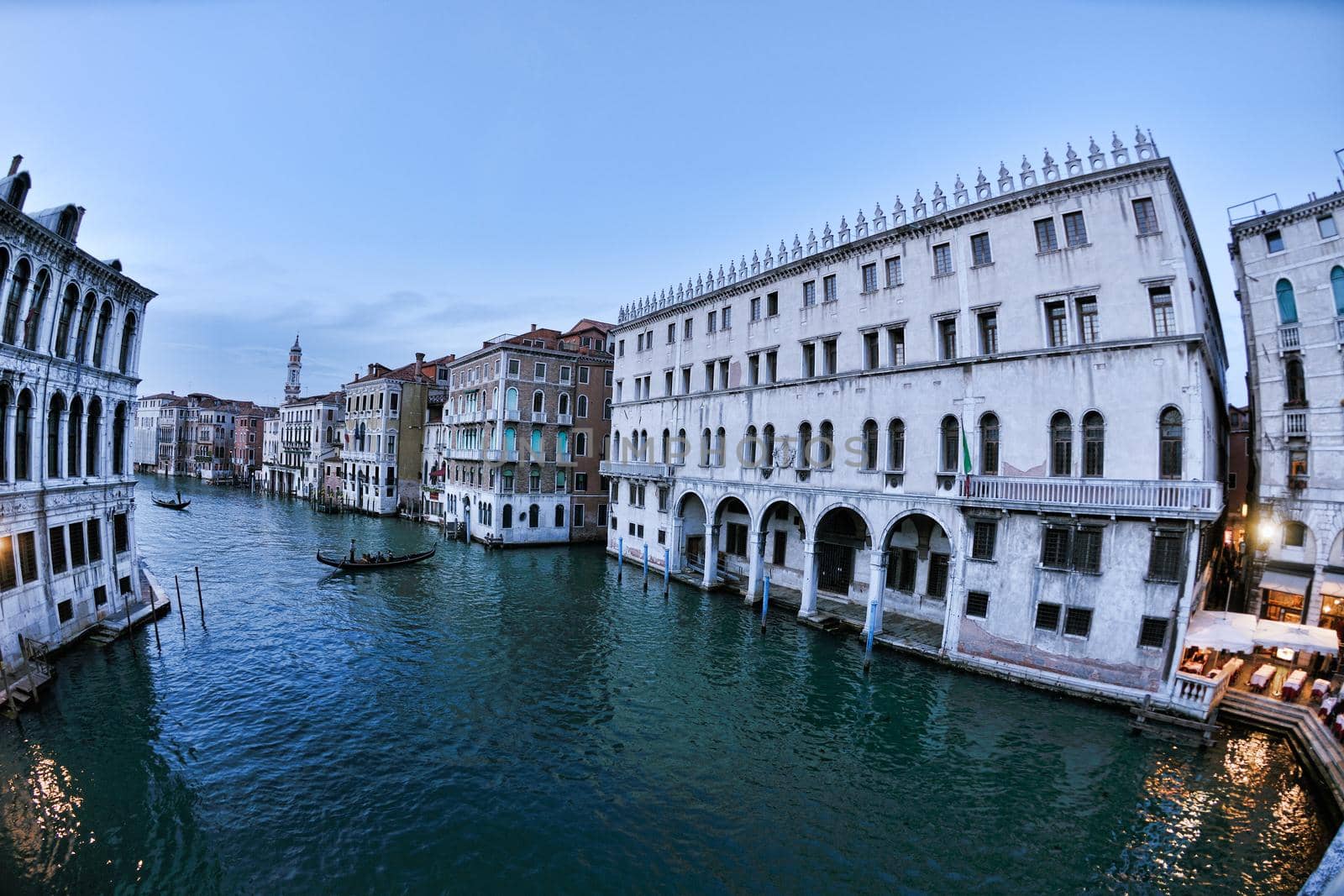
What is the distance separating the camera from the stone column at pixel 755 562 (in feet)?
82.2

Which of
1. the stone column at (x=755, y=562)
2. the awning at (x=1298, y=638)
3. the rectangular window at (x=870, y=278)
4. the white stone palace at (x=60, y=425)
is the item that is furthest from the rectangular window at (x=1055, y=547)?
the white stone palace at (x=60, y=425)

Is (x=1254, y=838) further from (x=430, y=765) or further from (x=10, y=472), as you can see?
(x=10, y=472)

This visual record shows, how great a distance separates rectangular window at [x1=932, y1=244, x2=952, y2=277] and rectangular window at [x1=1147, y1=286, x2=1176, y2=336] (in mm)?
5412

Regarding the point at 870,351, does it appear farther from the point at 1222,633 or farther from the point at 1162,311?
the point at 1222,633

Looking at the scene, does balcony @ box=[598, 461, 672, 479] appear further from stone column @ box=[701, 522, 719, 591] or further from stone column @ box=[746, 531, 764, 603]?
stone column @ box=[746, 531, 764, 603]

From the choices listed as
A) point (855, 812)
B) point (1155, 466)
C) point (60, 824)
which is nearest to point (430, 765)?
point (60, 824)

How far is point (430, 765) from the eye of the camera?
40.7 ft

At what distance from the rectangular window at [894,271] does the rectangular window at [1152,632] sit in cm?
1204

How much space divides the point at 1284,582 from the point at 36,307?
37423mm

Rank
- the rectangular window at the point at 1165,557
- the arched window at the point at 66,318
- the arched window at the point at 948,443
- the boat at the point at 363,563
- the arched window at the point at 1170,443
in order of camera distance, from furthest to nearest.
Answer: the boat at the point at 363,563, the arched window at the point at 948,443, the arched window at the point at 66,318, the arched window at the point at 1170,443, the rectangular window at the point at 1165,557

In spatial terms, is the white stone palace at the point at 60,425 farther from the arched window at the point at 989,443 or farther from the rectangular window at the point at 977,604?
the arched window at the point at 989,443

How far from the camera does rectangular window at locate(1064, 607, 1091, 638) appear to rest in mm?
15977

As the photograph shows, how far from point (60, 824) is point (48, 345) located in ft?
41.4

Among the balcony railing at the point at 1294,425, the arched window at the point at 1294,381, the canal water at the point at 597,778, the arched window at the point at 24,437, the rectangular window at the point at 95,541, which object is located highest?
the arched window at the point at 1294,381
